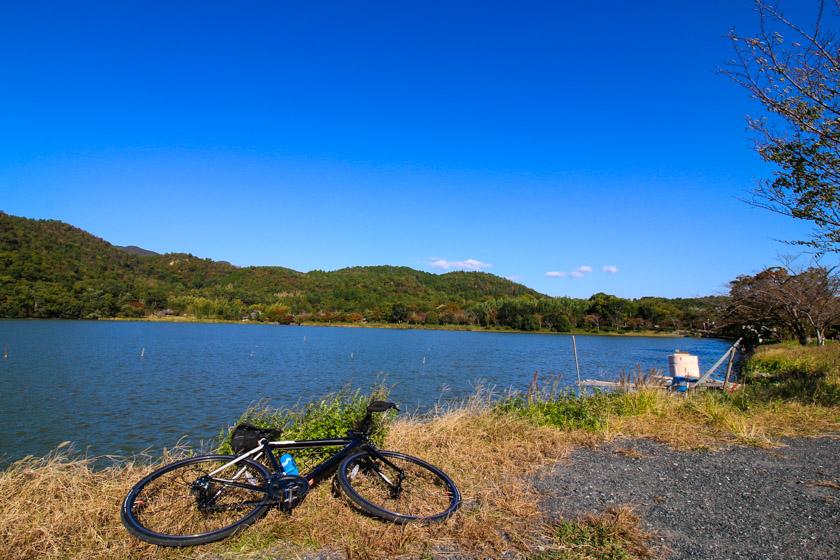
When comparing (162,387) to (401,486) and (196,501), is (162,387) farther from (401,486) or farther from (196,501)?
(401,486)

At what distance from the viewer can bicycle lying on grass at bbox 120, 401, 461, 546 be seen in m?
3.90

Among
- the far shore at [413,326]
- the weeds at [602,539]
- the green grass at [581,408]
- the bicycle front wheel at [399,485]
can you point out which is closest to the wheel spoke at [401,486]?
the bicycle front wheel at [399,485]

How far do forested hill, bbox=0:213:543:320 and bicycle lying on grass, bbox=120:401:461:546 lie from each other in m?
115

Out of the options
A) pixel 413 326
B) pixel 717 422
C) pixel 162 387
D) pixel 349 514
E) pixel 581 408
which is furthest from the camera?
pixel 413 326

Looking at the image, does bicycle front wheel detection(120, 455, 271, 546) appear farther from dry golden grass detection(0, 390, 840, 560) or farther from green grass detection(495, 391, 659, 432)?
green grass detection(495, 391, 659, 432)

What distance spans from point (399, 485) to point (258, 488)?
1309 mm

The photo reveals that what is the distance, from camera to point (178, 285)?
501 ft

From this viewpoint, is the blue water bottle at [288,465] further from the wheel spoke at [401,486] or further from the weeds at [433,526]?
the wheel spoke at [401,486]

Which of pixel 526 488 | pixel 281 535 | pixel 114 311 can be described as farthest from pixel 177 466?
pixel 114 311

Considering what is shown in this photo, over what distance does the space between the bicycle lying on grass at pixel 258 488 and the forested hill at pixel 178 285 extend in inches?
4522

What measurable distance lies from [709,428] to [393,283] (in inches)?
6621

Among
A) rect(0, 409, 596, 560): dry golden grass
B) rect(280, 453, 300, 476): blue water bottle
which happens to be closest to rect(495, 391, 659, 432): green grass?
rect(0, 409, 596, 560): dry golden grass

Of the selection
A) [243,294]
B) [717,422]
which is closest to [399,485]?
[717,422]

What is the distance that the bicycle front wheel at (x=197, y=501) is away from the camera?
3.65 meters
